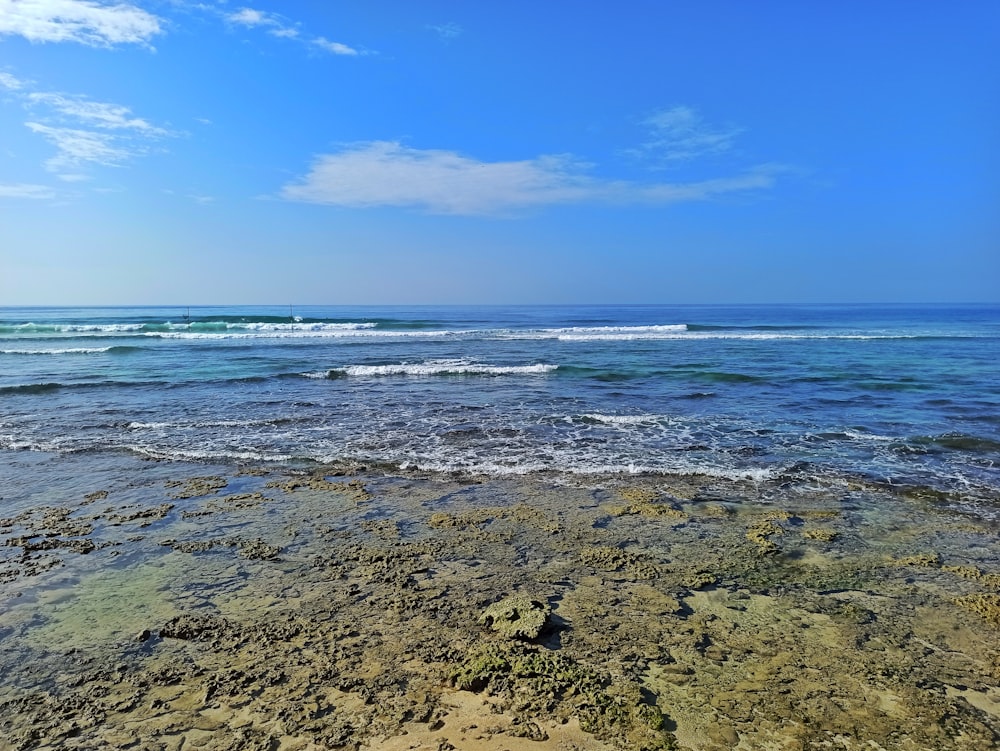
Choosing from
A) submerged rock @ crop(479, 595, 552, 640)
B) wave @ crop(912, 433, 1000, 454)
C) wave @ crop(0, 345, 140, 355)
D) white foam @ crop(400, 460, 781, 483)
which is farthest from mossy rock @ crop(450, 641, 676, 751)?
wave @ crop(0, 345, 140, 355)

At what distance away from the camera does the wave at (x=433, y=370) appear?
19.8 metres

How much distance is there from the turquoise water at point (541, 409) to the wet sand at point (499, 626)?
90.7 inches

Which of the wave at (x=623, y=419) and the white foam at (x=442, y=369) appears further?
the white foam at (x=442, y=369)

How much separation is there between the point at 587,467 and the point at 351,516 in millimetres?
3739

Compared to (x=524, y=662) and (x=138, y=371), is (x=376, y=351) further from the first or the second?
(x=524, y=662)

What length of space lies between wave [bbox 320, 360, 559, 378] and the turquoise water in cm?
10

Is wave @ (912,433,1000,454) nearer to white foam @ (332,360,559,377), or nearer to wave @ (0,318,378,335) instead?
white foam @ (332,360,559,377)

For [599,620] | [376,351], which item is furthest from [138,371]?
[599,620]

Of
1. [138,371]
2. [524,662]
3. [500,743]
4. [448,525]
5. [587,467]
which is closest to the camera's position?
[500,743]

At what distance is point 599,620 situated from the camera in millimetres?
3914

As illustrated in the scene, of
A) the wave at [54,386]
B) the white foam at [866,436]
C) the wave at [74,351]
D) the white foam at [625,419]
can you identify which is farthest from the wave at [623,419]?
the wave at [74,351]

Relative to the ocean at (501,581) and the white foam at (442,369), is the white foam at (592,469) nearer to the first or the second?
the ocean at (501,581)

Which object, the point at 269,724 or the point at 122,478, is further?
the point at 122,478

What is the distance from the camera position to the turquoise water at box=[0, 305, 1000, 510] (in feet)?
28.8
